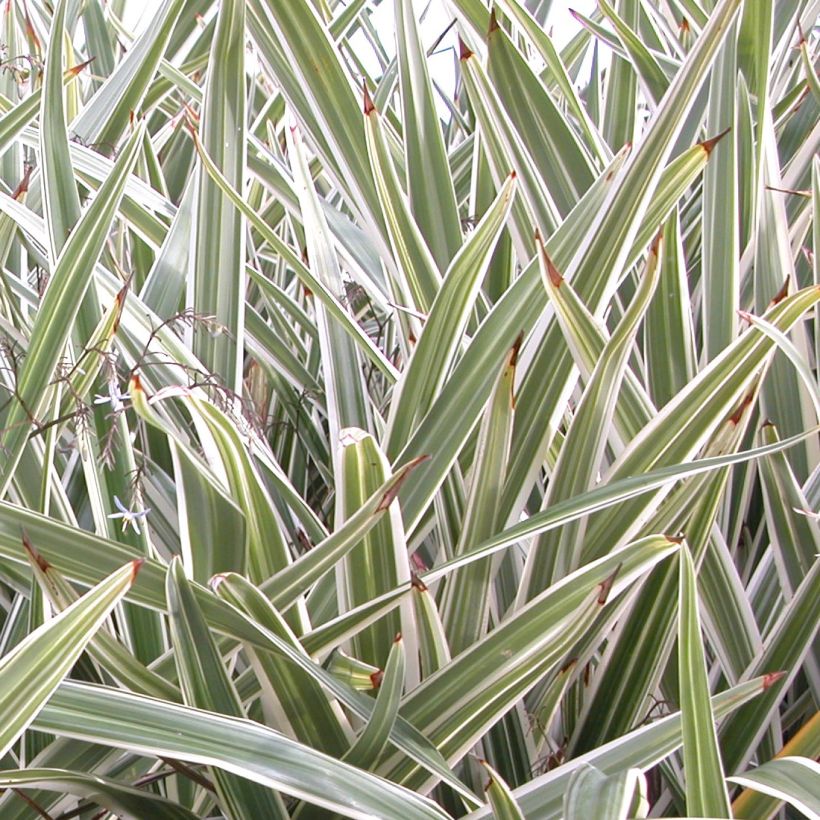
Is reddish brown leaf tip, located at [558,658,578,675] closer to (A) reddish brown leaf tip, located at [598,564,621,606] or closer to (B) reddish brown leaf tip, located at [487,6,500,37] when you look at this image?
(A) reddish brown leaf tip, located at [598,564,621,606]

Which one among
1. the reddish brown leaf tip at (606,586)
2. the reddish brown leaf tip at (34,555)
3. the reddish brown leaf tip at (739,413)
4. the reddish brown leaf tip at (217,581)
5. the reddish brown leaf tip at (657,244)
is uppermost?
the reddish brown leaf tip at (657,244)

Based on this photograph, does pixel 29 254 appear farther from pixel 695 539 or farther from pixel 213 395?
pixel 695 539

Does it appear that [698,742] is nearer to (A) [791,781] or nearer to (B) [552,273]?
(A) [791,781]

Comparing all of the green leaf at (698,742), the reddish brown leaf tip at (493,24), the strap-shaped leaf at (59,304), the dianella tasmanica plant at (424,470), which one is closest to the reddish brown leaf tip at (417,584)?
the dianella tasmanica plant at (424,470)

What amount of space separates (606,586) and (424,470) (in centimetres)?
11

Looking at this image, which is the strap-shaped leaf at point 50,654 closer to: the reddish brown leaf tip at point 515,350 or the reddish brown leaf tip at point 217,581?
the reddish brown leaf tip at point 217,581

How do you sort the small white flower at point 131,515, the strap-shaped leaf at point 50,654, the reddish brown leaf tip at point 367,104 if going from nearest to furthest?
the strap-shaped leaf at point 50,654, the small white flower at point 131,515, the reddish brown leaf tip at point 367,104

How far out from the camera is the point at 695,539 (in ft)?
1.75

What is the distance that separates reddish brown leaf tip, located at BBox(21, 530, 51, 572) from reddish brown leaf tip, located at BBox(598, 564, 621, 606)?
0.74 ft

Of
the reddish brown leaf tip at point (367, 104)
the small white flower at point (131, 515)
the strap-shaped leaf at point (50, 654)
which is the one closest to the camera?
the strap-shaped leaf at point (50, 654)

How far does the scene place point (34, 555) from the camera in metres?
0.41

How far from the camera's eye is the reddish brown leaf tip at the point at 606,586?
1.45ft

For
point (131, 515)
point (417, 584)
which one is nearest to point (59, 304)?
point (131, 515)

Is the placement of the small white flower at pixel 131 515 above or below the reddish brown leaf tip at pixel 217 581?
above
